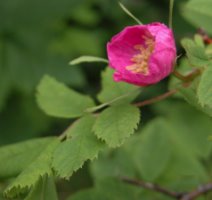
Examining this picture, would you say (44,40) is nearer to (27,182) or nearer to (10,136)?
(10,136)

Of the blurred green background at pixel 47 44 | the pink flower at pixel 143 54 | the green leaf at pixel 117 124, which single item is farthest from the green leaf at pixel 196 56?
the blurred green background at pixel 47 44

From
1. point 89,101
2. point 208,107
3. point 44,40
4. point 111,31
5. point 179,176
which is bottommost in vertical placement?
point 111,31

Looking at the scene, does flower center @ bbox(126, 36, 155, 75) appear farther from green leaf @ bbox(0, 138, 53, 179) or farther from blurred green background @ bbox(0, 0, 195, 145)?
blurred green background @ bbox(0, 0, 195, 145)

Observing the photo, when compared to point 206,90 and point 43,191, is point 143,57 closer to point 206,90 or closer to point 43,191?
point 206,90

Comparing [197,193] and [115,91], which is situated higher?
[115,91]

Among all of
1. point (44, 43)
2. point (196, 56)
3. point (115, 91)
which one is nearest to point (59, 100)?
point (115, 91)

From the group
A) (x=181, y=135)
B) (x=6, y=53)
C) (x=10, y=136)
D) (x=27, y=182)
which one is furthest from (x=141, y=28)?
(x=10, y=136)

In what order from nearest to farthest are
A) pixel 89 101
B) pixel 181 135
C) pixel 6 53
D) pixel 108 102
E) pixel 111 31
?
1. pixel 108 102
2. pixel 89 101
3. pixel 181 135
4. pixel 6 53
5. pixel 111 31
